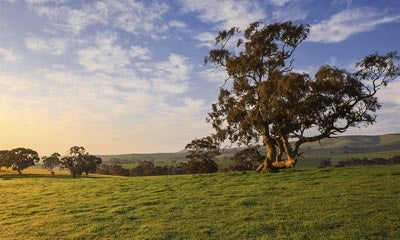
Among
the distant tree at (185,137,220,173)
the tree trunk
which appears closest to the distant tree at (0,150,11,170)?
the distant tree at (185,137,220,173)

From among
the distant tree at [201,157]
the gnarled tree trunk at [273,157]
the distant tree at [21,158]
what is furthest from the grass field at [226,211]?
the distant tree at [21,158]

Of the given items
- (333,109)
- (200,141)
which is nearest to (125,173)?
(200,141)

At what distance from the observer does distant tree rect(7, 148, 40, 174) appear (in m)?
98.2

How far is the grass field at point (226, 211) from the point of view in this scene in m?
17.1

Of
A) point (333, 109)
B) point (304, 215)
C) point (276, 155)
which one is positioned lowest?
point (304, 215)

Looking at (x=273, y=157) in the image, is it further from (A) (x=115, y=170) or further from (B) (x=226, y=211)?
(A) (x=115, y=170)

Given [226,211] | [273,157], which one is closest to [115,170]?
[273,157]

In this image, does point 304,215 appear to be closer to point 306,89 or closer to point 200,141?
point 306,89

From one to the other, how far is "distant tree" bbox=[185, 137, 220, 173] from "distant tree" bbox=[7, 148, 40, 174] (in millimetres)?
44606

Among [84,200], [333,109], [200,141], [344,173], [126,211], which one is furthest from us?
[200,141]

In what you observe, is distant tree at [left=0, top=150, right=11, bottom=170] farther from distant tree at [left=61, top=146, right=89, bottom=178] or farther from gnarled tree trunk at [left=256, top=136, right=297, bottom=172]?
gnarled tree trunk at [left=256, top=136, right=297, bottom=172]

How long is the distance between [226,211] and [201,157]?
63.5m

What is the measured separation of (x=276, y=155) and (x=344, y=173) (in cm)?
782

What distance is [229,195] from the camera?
26156 millimetres
